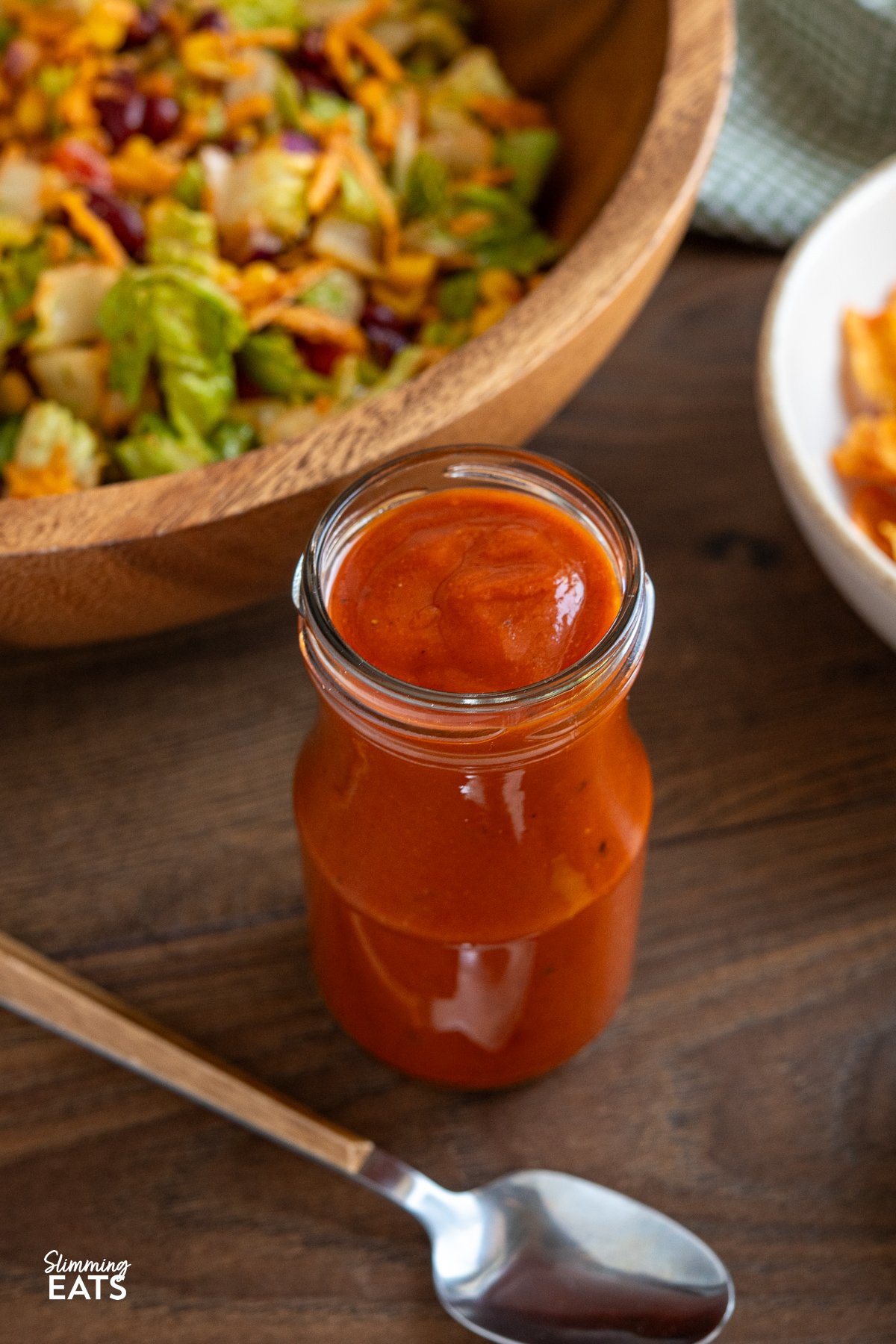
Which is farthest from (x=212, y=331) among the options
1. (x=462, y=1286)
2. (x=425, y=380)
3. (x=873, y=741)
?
(x=462, y=1286)

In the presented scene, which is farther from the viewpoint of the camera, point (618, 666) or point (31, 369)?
point (31, 369)

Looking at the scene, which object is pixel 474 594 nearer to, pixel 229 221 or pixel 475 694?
Result: pixel 475 694

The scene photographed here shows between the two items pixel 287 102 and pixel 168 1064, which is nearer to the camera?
pixel 168 1064

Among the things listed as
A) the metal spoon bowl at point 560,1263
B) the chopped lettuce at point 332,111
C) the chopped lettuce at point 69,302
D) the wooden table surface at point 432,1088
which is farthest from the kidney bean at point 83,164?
the metal spoon bowl at point 560,1263

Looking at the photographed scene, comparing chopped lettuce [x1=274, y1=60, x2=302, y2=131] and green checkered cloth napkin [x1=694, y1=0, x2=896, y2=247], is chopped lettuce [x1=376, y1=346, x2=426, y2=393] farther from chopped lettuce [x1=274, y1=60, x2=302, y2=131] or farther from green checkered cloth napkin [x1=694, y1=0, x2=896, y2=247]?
green checkered cloth napkin [x1=694, y1=0, x2=896, y2=247]

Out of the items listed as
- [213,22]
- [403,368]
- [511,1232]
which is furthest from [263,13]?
[511,1232]

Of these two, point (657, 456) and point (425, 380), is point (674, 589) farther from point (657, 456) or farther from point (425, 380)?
point (425, 380)

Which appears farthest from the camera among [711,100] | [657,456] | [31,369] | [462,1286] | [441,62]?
[441,62]
